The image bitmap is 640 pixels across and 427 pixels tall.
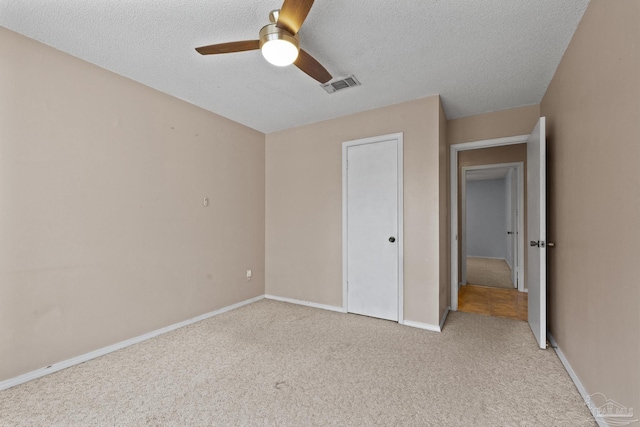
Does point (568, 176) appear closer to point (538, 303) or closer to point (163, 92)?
point (538, 303)

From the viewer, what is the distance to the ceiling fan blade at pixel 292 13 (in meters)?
1.44

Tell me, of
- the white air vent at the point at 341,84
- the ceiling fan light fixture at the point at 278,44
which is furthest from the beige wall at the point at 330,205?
the ceiling fan light fixture at the point at 278,44

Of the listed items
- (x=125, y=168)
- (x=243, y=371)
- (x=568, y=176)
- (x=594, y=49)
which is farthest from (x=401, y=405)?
(x=125, y=168)

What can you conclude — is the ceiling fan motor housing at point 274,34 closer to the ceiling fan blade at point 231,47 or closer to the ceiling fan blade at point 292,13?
the ceiling fan blade at point 292,13

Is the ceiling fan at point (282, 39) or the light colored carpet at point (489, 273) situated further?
Answer: the light colored carpet at point (489, 273)

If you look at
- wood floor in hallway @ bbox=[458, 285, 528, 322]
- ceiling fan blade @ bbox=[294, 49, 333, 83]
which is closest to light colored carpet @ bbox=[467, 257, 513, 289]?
wood floor in hallway @ bbox=[458, 285, 528, 322]

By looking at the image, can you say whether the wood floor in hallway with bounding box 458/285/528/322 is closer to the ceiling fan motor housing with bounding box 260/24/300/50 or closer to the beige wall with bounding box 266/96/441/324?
the beige wall with bounding box 266/96/441/324

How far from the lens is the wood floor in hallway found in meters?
3.54

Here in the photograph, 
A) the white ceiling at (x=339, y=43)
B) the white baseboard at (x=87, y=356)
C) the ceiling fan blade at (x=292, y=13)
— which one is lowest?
the white baseboard at (x=87, y=356)

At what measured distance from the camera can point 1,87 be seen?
1954 mm

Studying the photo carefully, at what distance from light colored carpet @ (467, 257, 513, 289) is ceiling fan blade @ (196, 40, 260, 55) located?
5186 millimetres

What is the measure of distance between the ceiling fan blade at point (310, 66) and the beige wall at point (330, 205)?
4.68 ft

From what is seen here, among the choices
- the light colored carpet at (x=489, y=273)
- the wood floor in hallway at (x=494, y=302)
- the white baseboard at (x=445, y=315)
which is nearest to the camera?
the white baseboard at (x=445, y=315)

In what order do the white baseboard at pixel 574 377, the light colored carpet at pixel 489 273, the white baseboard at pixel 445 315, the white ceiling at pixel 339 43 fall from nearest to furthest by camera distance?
the white baseboard at pixel 574 377 → the white ceiling at pixel 339 43 → the white baseboard at pixel 445 315 → the light colored carpet at pixel 489 273
